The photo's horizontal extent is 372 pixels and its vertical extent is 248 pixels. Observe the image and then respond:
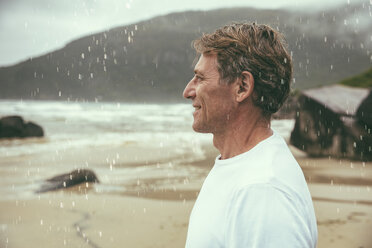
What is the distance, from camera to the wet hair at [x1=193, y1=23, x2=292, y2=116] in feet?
5.46

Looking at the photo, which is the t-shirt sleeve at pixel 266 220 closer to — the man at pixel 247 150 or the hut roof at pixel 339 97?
the man at pixel 247 150

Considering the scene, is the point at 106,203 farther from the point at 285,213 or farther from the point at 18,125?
the point at 18,125

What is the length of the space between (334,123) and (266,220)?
9477 millimetres

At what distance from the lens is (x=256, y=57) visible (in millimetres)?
1658

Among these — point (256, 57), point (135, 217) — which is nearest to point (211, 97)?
point (256, 57)

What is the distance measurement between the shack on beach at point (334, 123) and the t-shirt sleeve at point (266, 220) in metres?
8.61

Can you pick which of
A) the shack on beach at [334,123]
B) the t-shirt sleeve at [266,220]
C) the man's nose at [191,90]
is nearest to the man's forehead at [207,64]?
the man's nose at [191,90]

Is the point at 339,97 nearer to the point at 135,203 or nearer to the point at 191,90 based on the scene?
the point at 135,203

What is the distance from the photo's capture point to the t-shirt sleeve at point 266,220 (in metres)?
1.21

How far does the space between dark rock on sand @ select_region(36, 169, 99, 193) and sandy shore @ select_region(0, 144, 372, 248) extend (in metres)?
0.29

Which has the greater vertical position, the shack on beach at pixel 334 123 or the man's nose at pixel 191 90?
the man's nose at pixel 191 90

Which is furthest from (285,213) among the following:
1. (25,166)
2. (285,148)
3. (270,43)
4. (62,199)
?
(25,166)

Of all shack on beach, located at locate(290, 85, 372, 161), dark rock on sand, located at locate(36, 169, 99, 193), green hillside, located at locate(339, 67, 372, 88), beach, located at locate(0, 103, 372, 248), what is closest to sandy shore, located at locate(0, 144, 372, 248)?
beach, located at locate(0, 103, 372, 248)

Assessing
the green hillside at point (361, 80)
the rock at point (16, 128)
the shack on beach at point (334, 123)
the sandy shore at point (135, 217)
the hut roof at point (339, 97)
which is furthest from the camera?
the green hillside at point (361, 80)
